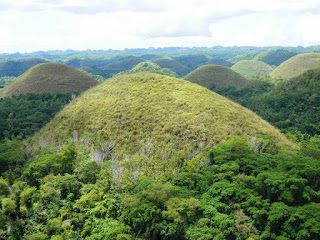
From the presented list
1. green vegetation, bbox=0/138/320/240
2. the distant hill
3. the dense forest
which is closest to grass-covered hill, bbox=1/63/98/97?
the dense forest

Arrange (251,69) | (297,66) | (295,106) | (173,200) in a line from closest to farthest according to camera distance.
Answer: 1. (173,200)
2. (295,106)
3. (297,66)
4. (251,69)

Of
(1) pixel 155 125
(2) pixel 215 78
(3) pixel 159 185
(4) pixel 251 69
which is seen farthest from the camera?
(4) pixel 251 69

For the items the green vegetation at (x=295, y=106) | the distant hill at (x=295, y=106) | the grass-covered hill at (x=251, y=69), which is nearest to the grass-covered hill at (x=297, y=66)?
the grass-covered hill at (x=251, y=69)

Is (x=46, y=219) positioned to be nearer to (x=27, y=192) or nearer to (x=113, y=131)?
(x=27, y=192)

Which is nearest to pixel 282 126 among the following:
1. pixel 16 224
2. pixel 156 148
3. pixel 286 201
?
pixel 156 148

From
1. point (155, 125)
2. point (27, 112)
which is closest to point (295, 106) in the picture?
point (155, 125)

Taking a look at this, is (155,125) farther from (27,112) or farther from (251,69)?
(251,69)

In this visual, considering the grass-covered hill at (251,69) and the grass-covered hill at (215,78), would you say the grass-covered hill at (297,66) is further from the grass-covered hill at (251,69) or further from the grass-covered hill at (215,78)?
the grass-covered hill at (251,69)

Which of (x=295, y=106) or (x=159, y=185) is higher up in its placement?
(x=159, y=185)
